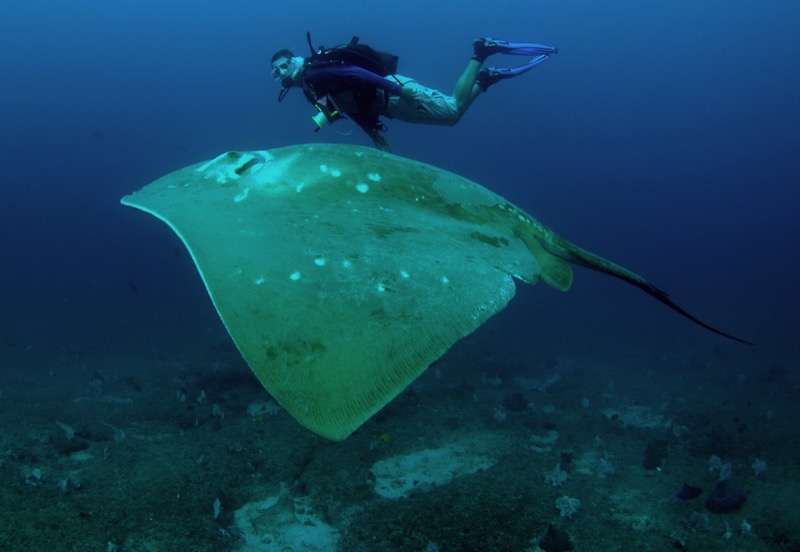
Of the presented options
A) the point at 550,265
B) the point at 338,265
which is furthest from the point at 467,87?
the point at 338,265

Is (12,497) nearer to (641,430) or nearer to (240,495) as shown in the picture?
(240,495)

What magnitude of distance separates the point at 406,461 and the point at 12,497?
478 centimetres

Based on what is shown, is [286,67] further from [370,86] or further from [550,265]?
[550,265]

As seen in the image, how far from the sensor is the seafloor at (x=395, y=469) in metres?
5.04

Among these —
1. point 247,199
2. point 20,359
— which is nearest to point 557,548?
point 247,199

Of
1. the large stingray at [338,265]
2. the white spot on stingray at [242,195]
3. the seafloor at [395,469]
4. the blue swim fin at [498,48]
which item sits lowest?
the seafloor at [395,469]

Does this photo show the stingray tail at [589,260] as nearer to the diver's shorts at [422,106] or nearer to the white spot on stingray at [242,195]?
the white spot on stingray at [242,195]

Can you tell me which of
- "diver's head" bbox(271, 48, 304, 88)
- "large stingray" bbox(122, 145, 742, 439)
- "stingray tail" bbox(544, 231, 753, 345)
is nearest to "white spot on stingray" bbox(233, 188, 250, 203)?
"large stingray" bbox(122, 145, 742, 439)

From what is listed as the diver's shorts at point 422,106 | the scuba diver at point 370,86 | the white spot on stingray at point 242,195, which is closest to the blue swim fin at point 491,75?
the scuba diver at point 370,86

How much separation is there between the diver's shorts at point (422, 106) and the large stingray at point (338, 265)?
4206 mm

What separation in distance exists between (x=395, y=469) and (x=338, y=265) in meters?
5.39

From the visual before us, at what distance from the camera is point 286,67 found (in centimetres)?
780

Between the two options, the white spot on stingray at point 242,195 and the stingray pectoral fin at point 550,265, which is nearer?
the white spot on stingray at point 242,195

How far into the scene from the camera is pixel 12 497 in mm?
4832
